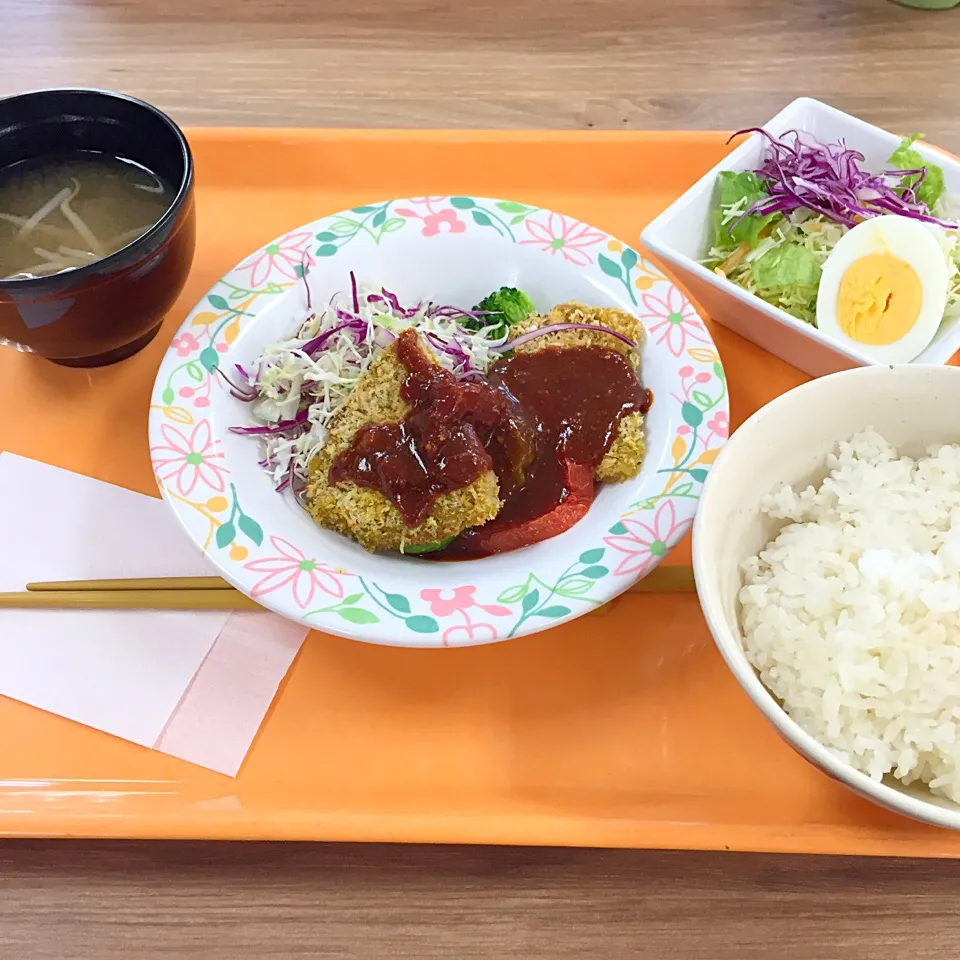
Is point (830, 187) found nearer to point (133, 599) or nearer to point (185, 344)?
point (185, 344)

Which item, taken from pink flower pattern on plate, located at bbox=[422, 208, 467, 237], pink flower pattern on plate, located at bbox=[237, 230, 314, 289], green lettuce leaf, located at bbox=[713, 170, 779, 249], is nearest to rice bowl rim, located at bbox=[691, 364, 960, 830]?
green lettuce leaf, located at bbox=[713, 170, 779, 249]

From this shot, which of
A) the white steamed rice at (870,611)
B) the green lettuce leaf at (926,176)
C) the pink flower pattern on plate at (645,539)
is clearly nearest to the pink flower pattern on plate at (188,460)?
the pink flower pattern on plate at (645,539)

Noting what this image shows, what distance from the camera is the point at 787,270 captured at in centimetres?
194

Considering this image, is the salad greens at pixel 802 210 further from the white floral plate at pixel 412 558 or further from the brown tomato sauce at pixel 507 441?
the brown tomato sauce at pixel 507 441

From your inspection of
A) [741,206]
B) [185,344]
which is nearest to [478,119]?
[741,206]

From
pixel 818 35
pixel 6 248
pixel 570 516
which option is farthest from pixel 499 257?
pixel 818 35

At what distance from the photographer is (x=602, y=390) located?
5.34 ft

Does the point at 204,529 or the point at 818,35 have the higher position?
the point at 818,35

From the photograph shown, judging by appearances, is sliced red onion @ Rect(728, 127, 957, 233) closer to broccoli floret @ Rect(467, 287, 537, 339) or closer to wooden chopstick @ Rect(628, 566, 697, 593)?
broccoli floret @ Rect(467, 287, 537, 339)

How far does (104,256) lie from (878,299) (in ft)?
5.16

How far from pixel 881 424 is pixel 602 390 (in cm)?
48

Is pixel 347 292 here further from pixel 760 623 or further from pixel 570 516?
pixel 760 623

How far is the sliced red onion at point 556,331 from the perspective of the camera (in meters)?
1.70

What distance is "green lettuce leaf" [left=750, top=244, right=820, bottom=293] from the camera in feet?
6.32
